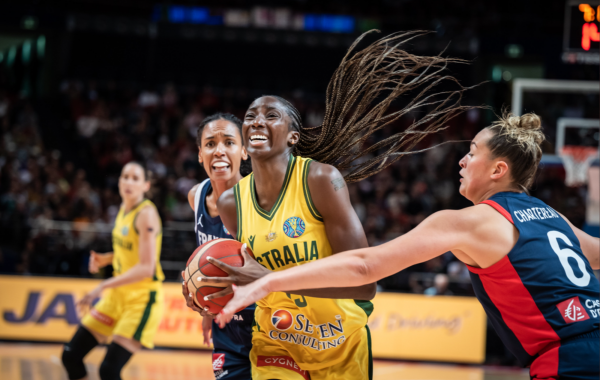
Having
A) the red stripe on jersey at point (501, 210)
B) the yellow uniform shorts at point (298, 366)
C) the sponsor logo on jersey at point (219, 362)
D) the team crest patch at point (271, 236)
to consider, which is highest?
the red stripe on jersey at point (501, 210)

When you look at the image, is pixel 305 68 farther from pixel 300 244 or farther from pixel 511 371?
pixel 300 244

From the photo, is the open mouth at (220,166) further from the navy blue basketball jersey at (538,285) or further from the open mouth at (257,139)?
the navy blue basketball jersey at (538,285)

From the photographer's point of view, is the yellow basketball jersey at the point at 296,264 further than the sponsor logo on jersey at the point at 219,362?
No

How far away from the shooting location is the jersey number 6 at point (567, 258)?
2.34m

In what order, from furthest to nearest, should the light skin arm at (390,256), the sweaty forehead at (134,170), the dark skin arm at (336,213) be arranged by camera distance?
the sweaty forehead at (134,170) < the dark skin arm at (336,213) < the light skin arm at (390,256)

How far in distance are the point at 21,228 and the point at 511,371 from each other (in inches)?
337

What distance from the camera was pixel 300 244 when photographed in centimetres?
278

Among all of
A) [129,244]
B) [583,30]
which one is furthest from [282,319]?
[583,30]

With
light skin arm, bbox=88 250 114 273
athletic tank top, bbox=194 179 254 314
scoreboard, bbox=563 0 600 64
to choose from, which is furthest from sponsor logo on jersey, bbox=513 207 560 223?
scoreboard, bbox=563 0 600 64

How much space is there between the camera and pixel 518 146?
2518mm

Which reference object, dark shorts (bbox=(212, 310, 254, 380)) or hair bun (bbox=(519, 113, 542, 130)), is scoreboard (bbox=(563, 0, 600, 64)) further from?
dark shorts (bbox=(212, 310, 254, 380))

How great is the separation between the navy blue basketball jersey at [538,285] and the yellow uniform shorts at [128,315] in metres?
3.49

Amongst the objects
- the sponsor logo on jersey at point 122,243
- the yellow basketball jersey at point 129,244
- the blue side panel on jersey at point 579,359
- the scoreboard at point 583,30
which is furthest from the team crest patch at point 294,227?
the scoreboard at point 583,30

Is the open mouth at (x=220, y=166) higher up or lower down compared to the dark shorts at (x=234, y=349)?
higher up
